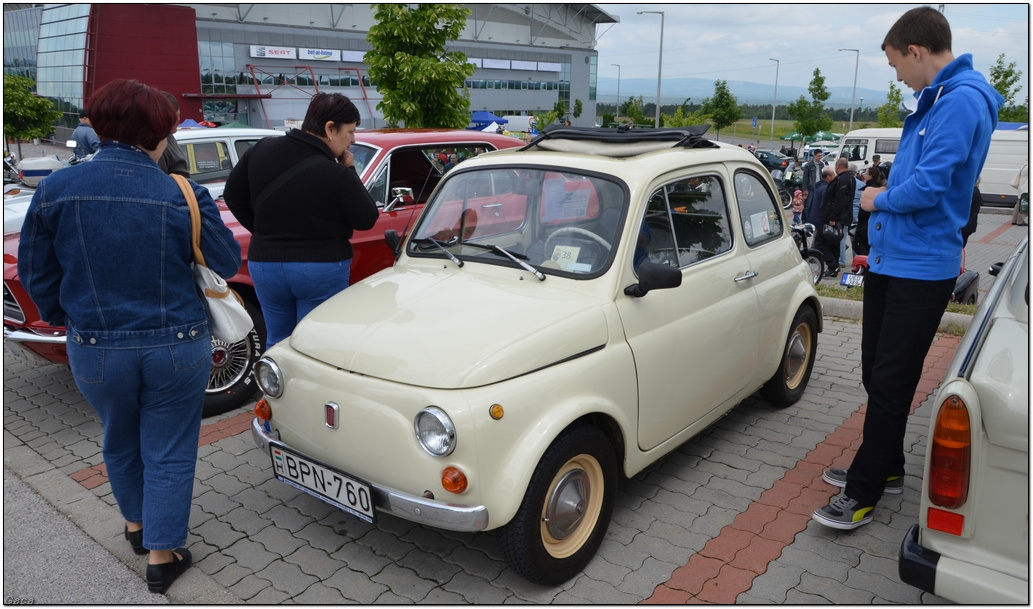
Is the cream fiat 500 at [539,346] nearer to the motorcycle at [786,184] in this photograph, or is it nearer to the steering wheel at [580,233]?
the steering wheel at [580,233]

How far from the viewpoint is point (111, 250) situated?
292 centimetres

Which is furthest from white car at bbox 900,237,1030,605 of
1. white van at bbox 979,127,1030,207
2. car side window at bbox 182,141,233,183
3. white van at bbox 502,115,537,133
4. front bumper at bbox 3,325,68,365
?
white van at bbox 502,115,537,133

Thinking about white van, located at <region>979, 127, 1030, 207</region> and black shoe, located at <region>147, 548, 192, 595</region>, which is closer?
black shoe, located at <region>147, 548, 192, 595</region>

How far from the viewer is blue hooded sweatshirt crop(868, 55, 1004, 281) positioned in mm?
3219

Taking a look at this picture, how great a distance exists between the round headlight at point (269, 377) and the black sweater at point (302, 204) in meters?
0.89

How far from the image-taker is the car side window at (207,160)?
7.85 meters

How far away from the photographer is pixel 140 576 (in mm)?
3443

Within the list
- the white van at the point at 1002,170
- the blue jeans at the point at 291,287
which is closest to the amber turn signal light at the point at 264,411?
the blue jeans at the point at 291,287

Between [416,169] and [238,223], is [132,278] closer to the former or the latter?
[238,223]

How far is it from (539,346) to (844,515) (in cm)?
187

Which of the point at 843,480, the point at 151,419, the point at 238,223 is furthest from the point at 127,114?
the point at 843,480

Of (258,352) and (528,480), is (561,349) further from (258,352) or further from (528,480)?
(258,352)

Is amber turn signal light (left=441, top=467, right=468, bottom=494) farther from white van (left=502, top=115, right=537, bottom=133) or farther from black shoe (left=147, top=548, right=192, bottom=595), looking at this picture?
white van (left=502, top=115, right=537, bottom=133)

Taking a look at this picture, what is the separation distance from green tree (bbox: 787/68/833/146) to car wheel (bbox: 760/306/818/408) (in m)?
58.9
